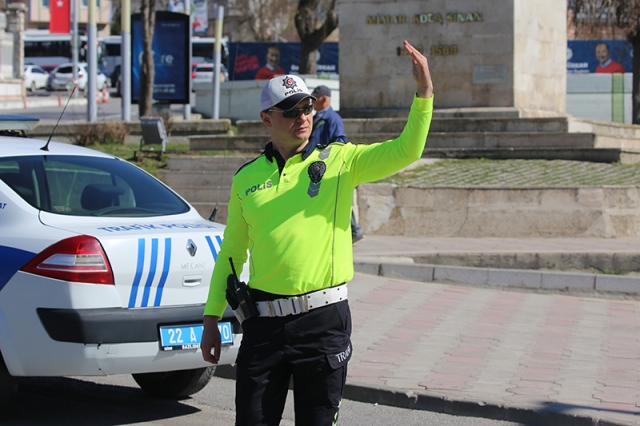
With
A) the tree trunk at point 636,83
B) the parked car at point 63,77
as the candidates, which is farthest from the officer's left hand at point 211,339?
the parked car at point 63,77

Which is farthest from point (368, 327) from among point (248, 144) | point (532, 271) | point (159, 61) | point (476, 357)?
point (159, 61)

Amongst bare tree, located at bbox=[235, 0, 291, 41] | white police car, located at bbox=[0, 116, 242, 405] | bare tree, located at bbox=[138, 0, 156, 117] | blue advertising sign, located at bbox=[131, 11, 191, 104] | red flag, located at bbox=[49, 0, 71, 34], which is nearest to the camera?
white police car, located at bbox=[0, 116, 242, 405]

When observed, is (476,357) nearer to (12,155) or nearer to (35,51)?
(12,155)

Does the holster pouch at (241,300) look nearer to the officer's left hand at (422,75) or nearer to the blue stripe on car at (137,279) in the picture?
the officer's left hand at (422,75)

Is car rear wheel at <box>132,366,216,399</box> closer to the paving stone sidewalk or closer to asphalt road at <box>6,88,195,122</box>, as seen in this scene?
the paving stone sidewalk

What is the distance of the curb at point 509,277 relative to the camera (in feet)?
30.5

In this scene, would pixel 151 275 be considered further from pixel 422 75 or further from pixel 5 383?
pixel 422 75

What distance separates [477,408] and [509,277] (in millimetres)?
4173

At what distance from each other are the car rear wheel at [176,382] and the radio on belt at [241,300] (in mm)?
2487

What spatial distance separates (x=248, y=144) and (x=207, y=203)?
358 cm

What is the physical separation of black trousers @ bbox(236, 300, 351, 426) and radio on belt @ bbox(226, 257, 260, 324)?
0.25 feet

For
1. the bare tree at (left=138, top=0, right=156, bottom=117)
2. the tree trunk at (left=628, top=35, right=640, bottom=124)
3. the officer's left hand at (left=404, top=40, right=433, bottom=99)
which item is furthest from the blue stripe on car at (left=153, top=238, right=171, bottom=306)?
the tree trunk at (left=628, top=35, right=640, bottom=124)

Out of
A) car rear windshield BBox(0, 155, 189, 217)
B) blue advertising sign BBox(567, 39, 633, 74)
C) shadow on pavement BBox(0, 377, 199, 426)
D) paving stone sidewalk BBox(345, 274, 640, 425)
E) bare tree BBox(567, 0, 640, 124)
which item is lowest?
shadow on pavement BBox(0, 377, 199, 426)

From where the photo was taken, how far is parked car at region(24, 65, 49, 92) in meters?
54.9
